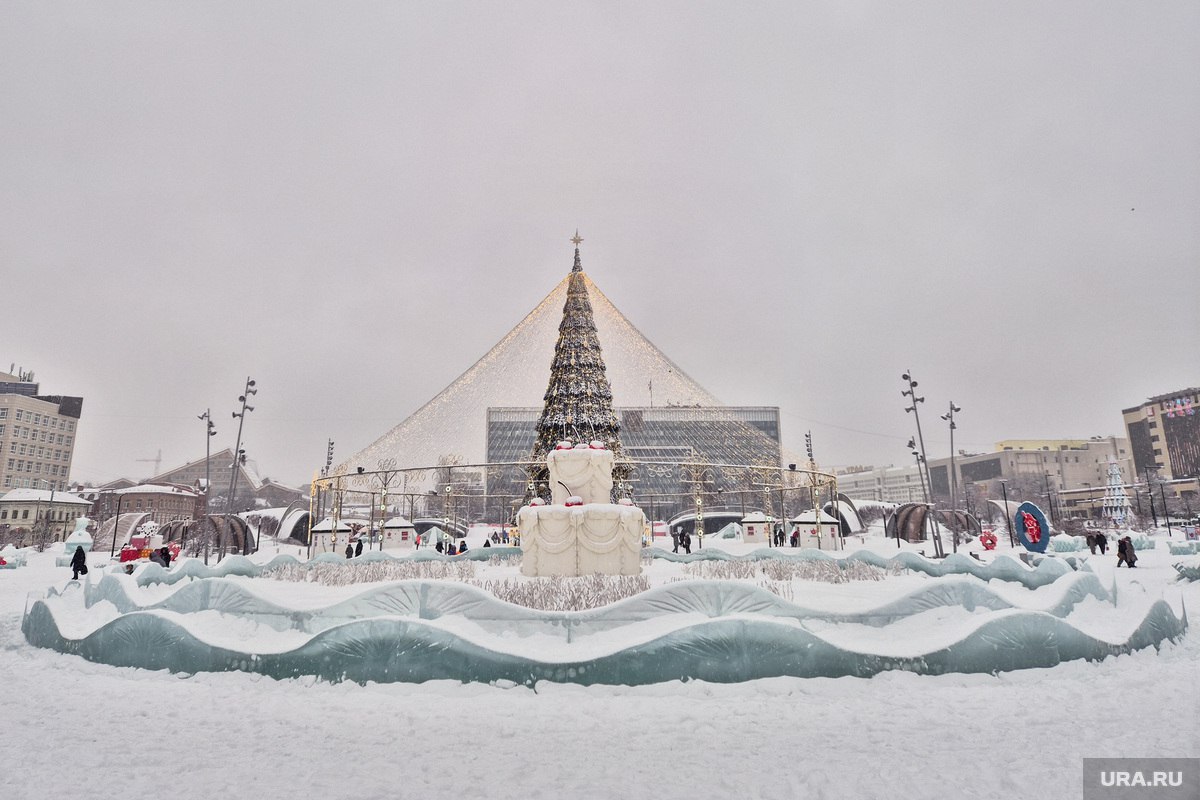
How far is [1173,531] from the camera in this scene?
36.7 m

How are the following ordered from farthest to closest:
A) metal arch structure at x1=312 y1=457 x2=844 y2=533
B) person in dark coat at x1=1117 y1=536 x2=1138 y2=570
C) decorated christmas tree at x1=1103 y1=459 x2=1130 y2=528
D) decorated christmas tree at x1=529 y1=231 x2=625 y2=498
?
decorated christmas tree at x1=1103 y1=459 x2=1130 y2=528
decorated christmas tree at x1=529 y1=231 x2=625 y2=498
metal arch structure at x1=312 y1=457 x2=844 y2=533
person in dark coat at x1=1117 y1=536 x2=1138 y2=570

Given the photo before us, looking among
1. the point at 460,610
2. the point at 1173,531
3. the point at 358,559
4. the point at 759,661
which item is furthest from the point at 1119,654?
the point at 1173,531

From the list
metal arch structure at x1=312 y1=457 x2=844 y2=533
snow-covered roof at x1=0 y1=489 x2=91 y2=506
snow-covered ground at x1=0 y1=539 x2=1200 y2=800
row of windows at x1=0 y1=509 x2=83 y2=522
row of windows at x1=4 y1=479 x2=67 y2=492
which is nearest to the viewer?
snow-covered ground at x1=0 y1=539 x2=1200 y2=800

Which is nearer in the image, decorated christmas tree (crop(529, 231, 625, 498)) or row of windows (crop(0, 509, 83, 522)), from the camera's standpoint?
decorated christmas tree (crop(529, 231, 625, 498))

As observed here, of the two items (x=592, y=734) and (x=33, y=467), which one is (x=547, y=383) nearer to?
(x=592, y=734)

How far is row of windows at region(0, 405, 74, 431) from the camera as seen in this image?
62.8 meters

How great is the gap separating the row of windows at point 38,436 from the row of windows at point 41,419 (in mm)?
861

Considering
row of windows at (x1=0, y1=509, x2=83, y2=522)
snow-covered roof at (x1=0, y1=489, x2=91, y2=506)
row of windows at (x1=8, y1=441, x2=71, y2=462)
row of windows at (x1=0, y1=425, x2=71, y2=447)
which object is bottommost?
row of windows at (x1=0, y1=509, x2=83, y2=522)

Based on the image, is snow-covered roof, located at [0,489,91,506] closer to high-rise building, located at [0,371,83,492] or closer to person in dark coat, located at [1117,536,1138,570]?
high-rise building, located at [0,371,83,492]

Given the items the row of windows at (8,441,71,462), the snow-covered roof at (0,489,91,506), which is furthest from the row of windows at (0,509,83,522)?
the row of windows at (8,441,71,462)

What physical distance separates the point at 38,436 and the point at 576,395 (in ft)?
245

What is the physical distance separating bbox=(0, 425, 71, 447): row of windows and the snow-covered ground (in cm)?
7932

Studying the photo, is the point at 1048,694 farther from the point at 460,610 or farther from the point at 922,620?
the point at 460,610

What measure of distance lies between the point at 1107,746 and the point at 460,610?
6.31m
